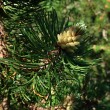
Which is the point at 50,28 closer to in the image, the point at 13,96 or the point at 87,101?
the point at 13,96

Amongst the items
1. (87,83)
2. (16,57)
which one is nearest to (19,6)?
Result: (16,57)

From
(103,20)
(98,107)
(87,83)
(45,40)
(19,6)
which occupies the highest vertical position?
(103,20)

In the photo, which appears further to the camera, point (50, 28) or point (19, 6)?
point (19, 6)

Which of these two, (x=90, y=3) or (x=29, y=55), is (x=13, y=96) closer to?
(x=29, y=55)

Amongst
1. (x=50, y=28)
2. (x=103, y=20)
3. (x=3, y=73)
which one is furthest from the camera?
(x=103, y=20)

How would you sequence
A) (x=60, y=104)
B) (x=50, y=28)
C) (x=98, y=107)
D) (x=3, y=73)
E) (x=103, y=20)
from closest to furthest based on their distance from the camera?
(x=50, y=28) < (x=3, y=73) < (x=60, y=104) < (x=98, y=107) < (x=103, y=20)

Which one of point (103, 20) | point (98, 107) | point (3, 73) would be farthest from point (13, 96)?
point (103, 20)

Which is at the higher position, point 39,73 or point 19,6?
point 19,6
